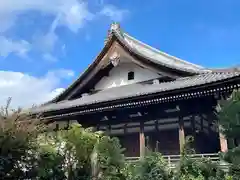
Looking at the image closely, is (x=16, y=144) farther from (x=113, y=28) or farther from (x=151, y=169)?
(x=113, y=28)

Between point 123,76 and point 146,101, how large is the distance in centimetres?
620

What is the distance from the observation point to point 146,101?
1309cm

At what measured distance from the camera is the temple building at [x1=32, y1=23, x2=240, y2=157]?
40.9ft

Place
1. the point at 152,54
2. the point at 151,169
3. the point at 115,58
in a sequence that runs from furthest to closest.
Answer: the point at 152,54 → the point at 115,58 → the point at 151,169

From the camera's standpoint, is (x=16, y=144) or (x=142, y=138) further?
(x=142, y=138)

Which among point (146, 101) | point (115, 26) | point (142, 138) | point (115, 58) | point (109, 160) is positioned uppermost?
point (115, 26)

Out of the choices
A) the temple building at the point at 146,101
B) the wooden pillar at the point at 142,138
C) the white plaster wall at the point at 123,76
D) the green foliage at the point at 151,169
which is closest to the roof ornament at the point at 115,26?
the temple building at the point at 146,101

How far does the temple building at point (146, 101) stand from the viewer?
1247 centimetres

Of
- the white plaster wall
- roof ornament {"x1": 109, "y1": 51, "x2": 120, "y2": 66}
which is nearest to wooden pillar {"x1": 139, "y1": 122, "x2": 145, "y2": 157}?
the white plaster wall

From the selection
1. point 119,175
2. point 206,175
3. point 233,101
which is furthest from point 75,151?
point 233,101

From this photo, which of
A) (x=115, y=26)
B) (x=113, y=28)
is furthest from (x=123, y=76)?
(x=115, y=26)

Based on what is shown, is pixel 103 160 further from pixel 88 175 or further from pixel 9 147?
pixel 9 147

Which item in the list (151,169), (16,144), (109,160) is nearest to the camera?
(16,144)

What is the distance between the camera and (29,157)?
934cm
